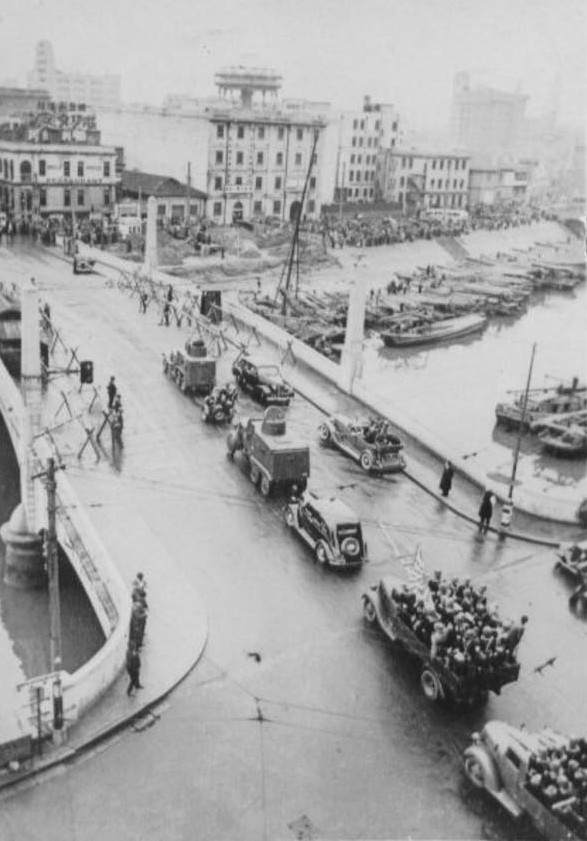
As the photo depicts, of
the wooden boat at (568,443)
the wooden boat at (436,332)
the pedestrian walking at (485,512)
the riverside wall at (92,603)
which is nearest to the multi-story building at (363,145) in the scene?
the wooden boat at (436,332)

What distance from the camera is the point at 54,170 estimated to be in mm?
77562

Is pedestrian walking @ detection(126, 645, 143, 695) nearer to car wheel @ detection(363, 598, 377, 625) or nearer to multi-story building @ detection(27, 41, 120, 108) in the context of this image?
car wheel @ detection(363, 598, 377, 625)

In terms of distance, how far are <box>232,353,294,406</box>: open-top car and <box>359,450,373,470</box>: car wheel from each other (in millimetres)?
5992

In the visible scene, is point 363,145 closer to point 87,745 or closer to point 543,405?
point 543,405

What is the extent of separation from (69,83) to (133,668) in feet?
608

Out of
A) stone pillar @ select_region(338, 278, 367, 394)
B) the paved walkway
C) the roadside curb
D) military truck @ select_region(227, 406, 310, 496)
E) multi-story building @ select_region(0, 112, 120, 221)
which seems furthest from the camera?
multi-story building @ select_region(0, 112, 120, 221)

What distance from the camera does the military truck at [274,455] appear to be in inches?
978

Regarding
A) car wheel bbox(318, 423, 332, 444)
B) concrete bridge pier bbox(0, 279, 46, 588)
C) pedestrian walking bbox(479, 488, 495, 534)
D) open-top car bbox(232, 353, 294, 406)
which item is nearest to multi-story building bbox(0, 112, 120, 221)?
open-top car bbox(232, 353, 294, 406)

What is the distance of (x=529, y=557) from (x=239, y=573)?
8.57 meters

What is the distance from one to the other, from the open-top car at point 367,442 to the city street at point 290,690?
0.50 m

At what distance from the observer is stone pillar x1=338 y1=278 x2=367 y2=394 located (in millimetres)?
34406

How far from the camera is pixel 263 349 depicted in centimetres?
4128

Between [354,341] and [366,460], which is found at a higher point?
[354,341]

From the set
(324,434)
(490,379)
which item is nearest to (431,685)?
(324,434)
